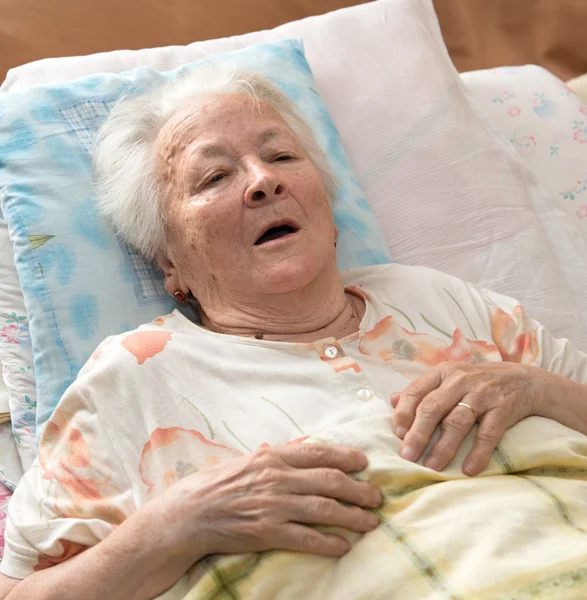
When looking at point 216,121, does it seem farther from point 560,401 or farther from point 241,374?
point 560,401

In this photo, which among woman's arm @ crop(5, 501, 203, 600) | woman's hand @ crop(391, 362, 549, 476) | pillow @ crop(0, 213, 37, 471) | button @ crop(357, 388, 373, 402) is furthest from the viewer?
pillow @ crop(0, 213, 37, 471)

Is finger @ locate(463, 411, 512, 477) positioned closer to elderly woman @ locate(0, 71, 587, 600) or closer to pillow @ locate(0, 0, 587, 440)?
elderly woman @ locate(0, 71, 587, 600)

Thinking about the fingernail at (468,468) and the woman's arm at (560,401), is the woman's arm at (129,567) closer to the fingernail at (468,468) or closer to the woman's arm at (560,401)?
the fingernail at (468,468)

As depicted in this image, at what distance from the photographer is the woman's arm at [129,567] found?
1.18 meters

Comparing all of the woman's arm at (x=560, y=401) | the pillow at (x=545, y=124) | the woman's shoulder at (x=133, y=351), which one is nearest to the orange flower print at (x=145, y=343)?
the woman's shoulder at (x=133, y=351)

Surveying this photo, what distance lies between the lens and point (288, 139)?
166cm

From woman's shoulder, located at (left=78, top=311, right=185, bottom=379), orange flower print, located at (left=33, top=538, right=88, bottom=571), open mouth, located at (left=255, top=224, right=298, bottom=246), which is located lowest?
orange flower print, located at (left=33, top=538, right=88, bottom=571)

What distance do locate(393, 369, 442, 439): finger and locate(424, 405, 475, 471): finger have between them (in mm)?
52

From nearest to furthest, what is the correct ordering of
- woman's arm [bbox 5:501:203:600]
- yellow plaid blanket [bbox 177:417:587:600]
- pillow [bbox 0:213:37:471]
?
yellow plaid blanket [bbox 177:417:587:600] → woman's arm [bbox 5:501:203:600] → pillow [bbox 0:213:37:471]

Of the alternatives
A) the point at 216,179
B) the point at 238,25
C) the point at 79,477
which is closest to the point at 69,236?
the point at 216,179

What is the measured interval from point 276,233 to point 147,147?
0.36m

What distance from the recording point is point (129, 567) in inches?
46.3

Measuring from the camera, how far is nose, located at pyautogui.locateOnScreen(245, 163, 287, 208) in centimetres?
151

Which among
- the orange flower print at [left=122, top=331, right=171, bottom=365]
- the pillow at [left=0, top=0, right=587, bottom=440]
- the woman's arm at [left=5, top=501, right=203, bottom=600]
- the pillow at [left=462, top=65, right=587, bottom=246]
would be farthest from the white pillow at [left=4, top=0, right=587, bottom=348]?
the woman's arm at [left=5, top=501, right=203, bottom=600]
